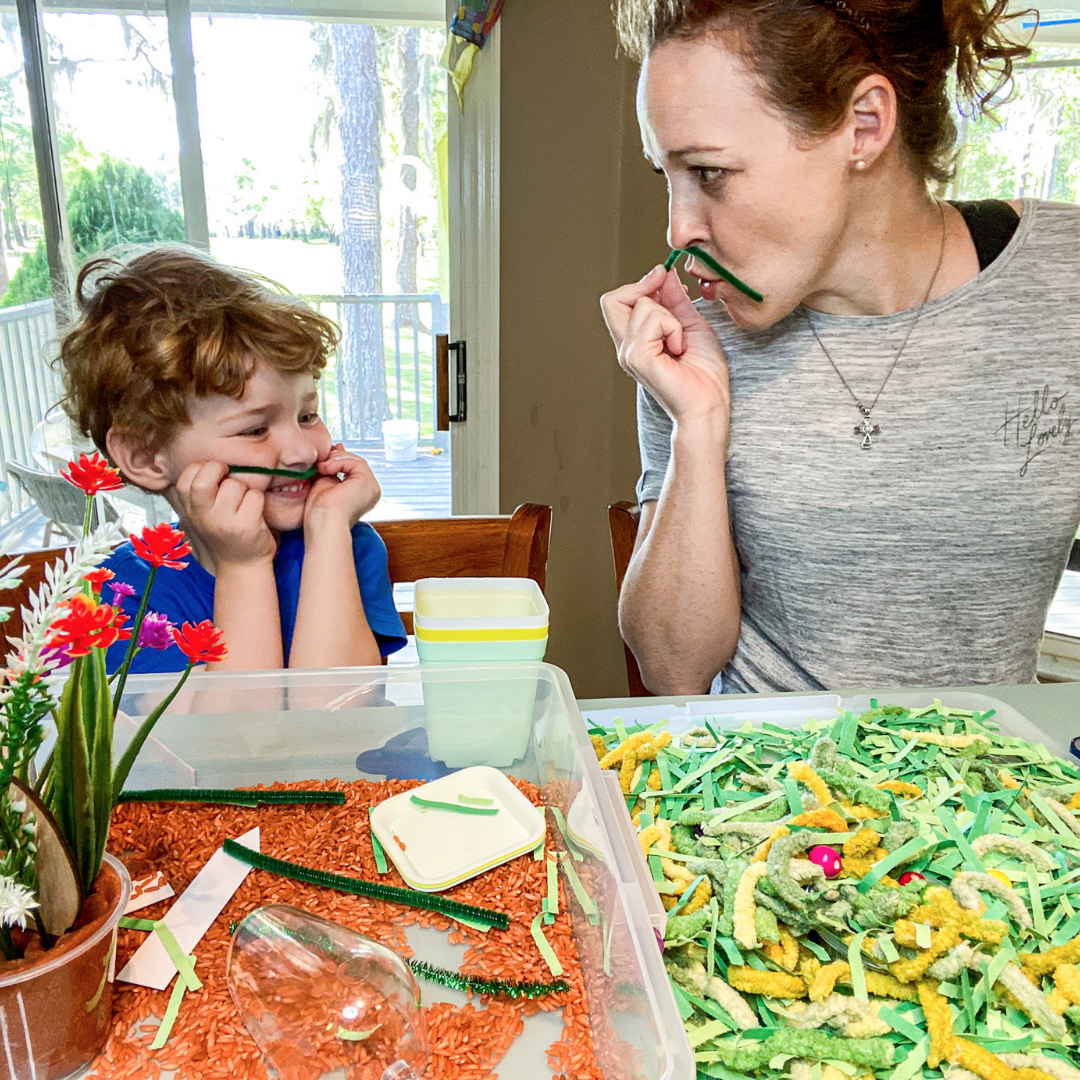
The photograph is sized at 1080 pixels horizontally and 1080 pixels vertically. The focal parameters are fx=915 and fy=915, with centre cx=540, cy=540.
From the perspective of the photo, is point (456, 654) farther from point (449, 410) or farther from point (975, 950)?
point (449, 410)

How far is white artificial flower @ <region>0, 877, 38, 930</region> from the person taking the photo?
398 millimetres

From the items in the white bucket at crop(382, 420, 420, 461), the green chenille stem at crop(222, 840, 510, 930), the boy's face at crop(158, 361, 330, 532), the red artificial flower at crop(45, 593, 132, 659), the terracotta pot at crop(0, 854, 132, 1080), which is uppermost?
the red artificial flower at crop(45, 593, 132, 659)

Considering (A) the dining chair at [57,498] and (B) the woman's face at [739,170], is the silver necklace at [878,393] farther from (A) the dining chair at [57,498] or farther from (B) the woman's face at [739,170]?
(A) the dining chair at [57,498]

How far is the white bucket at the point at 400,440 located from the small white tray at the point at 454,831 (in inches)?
179

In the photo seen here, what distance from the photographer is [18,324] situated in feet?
8.45

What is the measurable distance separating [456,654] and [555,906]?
21 centimetres

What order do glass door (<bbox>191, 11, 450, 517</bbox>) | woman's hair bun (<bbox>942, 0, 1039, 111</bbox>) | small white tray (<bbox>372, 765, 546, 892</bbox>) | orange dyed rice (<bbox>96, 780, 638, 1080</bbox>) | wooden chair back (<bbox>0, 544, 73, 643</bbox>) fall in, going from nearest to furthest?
orange dyed rice (<bbox>96, 780, 638, 1080</bbox>) → small white tray (<bbox>372, 765, 546, 892</bbox>) → wooden chair back (<bbox>0, 544, 73, 643</bbox>) → woman's hair bun (<bbox>942, 0, 1039, 111</bbox>) → glass door (<bbox>191, 11, 450, 517</bbox>)

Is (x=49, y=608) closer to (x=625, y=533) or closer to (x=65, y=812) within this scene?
(x=65, y=812)

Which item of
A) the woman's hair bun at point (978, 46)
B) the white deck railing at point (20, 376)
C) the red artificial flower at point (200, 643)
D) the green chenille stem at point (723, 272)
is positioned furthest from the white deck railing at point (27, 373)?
the red artificial flower at point (200, 643)

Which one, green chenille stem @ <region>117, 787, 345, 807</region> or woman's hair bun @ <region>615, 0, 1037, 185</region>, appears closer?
green chenille stem @ <region>117, 787, 345, 807</region>

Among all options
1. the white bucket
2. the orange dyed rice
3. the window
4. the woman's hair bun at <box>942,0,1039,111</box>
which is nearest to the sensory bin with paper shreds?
the orange dyed rice

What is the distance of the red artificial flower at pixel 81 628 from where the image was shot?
1.26 ft

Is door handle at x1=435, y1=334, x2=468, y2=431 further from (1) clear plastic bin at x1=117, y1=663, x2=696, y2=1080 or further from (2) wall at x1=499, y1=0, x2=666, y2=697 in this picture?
(1) clear plastic bin at x1=117, y1=663, x2=696, y2=1080

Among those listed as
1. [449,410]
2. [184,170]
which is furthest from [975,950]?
[184,170]
